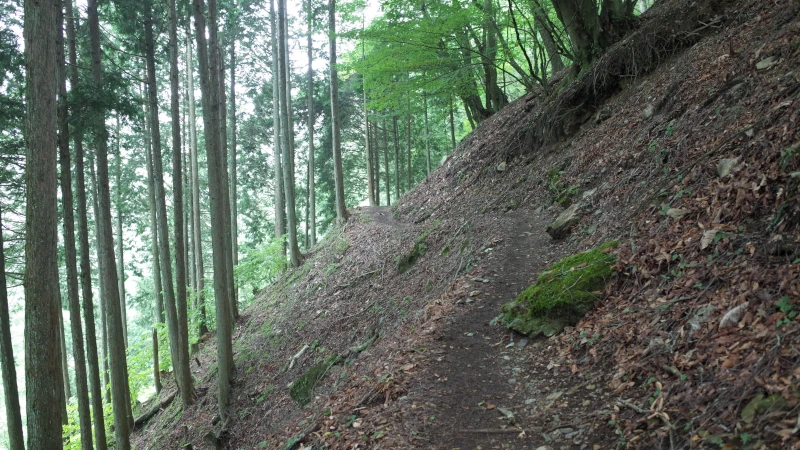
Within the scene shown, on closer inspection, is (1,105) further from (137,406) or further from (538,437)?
(137,406)

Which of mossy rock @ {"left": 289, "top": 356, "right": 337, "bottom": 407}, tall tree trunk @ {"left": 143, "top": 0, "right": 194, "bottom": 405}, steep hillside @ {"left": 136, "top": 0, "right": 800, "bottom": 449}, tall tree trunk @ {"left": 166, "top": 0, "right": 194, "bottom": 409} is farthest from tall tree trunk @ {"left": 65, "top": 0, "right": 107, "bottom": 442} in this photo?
mossy rock @ {"left": 289, "top": 356, "right": 337, "bottom": 407}

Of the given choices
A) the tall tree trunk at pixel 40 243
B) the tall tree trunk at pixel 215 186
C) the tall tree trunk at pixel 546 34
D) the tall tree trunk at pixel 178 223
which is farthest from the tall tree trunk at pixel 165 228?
the tall tree trunk at pixel 546 34

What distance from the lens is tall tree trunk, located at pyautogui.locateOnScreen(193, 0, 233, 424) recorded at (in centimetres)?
843

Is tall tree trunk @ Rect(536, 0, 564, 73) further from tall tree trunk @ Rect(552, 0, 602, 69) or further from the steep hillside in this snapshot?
the steep hillside

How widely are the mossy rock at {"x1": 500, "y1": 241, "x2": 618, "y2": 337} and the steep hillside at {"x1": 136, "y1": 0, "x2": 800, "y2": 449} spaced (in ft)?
0.45

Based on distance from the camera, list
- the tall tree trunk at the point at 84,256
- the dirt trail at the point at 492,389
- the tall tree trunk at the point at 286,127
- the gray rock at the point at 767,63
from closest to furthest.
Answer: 1. the dirt trail at the point at 492,389
2. the gray rock at the point at 767,63
3. the tall tree trunk at the point at 84,256
4. the tall tree trunk at the point at 286,127

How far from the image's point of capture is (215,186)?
8.58 metres

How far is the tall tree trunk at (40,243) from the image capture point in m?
5.38

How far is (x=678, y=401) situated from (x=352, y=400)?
3524mm

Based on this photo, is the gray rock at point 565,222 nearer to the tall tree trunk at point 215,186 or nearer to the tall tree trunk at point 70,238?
the tall tree trunk at point 215,186

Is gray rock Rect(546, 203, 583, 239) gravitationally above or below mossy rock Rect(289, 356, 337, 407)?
above

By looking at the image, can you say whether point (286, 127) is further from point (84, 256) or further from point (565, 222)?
point (565, 222)

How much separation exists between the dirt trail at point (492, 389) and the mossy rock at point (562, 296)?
7.1 inches

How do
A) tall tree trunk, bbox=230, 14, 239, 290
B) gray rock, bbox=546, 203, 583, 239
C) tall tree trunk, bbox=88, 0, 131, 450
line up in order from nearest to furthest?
gray rock, bbox=546, 203, 583, 239 < tall tree trunk, bbox=88, 0, 131, 450 < tall tree trunk, bbox=230, 14, 239, 290
